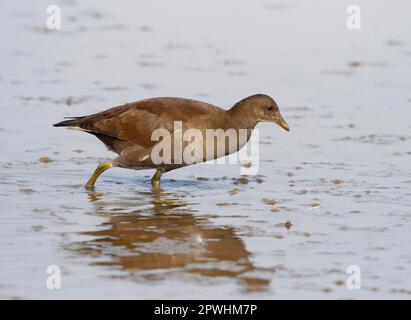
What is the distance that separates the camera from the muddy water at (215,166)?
28.4ft

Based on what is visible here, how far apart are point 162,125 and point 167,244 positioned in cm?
230

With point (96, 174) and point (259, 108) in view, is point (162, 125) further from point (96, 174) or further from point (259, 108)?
point (259, 108)

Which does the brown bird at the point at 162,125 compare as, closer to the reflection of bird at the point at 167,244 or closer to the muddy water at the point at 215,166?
the muddy water at the point at 215,166

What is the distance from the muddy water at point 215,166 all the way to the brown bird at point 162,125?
1.13ft

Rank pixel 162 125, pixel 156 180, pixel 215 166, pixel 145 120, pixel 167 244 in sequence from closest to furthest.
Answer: pixel 167 244 < pixel 162 125 < pixel 145 120 < pixel 156 180 < pixel 215 166

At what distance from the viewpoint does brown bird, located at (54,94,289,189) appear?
37.4 feet

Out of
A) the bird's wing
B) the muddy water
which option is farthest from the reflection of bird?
the bird's wing

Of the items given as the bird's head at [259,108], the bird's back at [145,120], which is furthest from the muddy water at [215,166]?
the bird's head at [259,108]

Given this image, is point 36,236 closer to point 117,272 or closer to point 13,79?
point 117,272

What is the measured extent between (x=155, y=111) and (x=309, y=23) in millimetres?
9641

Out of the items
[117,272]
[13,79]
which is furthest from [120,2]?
[117,272]

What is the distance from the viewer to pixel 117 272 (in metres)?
8.49

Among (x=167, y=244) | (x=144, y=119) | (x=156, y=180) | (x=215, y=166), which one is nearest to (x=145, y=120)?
(x=144, y=119)

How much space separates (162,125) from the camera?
11.5 meters
